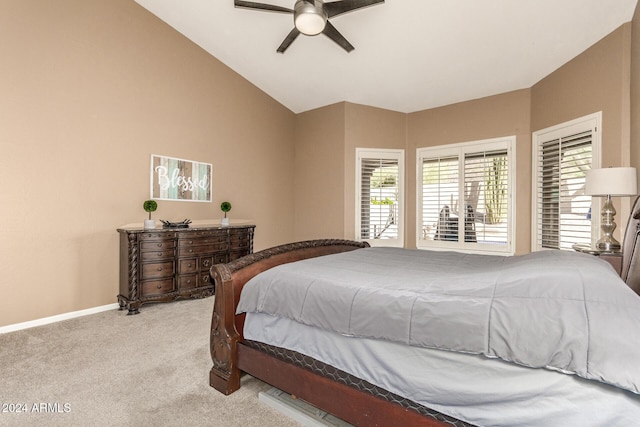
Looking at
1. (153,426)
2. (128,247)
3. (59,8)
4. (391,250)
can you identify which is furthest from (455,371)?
Result: (59,8)

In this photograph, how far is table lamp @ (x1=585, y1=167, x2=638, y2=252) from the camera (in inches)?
96.5

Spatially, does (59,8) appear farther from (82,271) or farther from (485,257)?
(485,257)

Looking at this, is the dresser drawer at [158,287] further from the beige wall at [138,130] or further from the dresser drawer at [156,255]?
the beige wall at [138,130]

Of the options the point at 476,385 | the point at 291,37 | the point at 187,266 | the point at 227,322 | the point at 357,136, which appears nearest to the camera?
the point at 476,385

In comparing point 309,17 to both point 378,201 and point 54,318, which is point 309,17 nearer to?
point 378,201

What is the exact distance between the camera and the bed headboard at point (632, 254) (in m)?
1.88

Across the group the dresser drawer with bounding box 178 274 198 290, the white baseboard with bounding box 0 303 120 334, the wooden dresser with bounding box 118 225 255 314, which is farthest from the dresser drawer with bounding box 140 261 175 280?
the white baseboard with bounding box 0 303 120 334

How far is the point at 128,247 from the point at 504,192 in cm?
484

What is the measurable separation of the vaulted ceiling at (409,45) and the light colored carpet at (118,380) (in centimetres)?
355

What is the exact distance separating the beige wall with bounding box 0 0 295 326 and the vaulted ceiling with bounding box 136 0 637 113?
0.60 meters

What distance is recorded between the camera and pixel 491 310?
1133 millimetres

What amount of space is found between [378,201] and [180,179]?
3.00 meters

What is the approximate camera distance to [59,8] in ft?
10.4

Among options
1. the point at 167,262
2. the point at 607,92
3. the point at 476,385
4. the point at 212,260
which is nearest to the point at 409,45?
the point at 607,92
